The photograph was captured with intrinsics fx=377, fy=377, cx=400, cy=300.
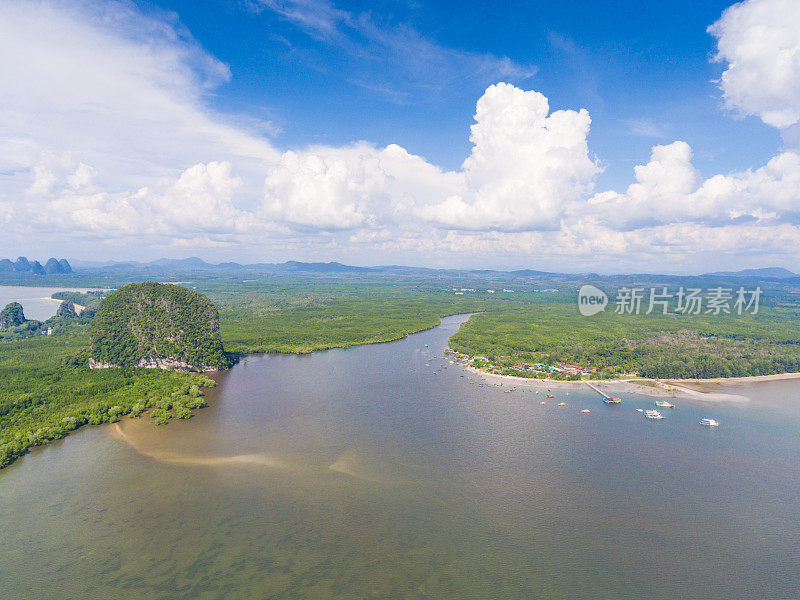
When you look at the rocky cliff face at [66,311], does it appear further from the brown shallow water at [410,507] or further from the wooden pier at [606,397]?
the wooden pier at [606,397]

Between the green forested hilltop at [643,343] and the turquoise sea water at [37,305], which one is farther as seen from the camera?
the turquoise sea water at [37,305]

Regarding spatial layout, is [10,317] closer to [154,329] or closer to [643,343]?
[154,329]

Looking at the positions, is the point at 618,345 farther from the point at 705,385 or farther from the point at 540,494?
the point at 540,494

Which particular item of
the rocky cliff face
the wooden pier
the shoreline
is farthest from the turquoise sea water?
the wooden pier

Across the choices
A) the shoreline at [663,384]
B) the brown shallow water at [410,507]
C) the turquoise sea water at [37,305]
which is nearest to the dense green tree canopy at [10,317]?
the turquoise sea water at [37,305]

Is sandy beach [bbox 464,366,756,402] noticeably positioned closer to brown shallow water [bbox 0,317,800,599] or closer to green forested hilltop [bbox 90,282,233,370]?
brown shallow water [bbox 0,317,800,599]

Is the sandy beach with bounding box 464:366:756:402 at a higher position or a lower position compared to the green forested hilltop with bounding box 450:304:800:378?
lower

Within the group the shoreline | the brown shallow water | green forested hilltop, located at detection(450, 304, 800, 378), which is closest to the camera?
the brown shallow water

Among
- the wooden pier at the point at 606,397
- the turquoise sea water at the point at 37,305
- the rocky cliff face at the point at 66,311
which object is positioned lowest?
the turquoise sea water at the point at 37,305
